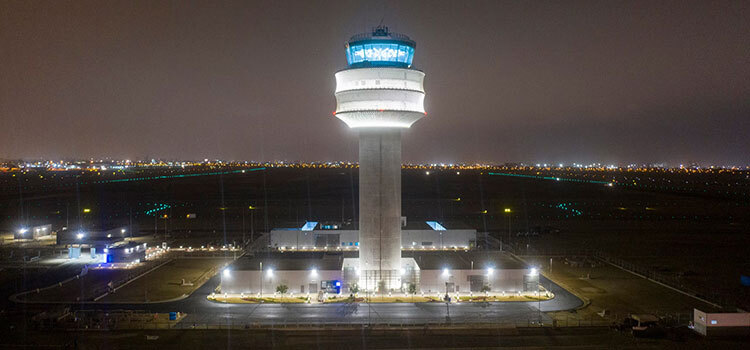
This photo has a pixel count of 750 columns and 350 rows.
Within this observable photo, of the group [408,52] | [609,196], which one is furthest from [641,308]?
[609,196]

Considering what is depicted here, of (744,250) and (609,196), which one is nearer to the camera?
(744,250)

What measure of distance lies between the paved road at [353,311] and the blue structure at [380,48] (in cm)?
1776

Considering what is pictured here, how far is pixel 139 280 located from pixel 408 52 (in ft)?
101

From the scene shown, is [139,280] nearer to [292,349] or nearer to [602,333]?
[292,349]

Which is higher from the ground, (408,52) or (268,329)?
(408,52)

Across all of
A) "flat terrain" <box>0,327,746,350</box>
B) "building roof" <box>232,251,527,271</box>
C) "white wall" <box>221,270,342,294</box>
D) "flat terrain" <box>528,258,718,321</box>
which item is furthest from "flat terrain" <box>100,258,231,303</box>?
"flat terrain" <box>528,258,718,321</box>

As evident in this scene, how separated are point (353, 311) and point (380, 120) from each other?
14055mm

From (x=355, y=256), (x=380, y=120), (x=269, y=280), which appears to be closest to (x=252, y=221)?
(x=355, y=256)

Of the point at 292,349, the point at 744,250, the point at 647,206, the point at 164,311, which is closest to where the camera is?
the point at 292,349

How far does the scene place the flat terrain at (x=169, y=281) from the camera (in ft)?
127

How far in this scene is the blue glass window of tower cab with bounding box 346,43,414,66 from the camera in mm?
36438

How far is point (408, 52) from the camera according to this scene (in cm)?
3722

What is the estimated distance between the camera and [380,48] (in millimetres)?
36469

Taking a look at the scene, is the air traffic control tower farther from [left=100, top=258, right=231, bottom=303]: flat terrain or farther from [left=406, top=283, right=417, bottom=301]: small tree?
[left=100, top=258, right=231, bottom=303]: flat terrain
